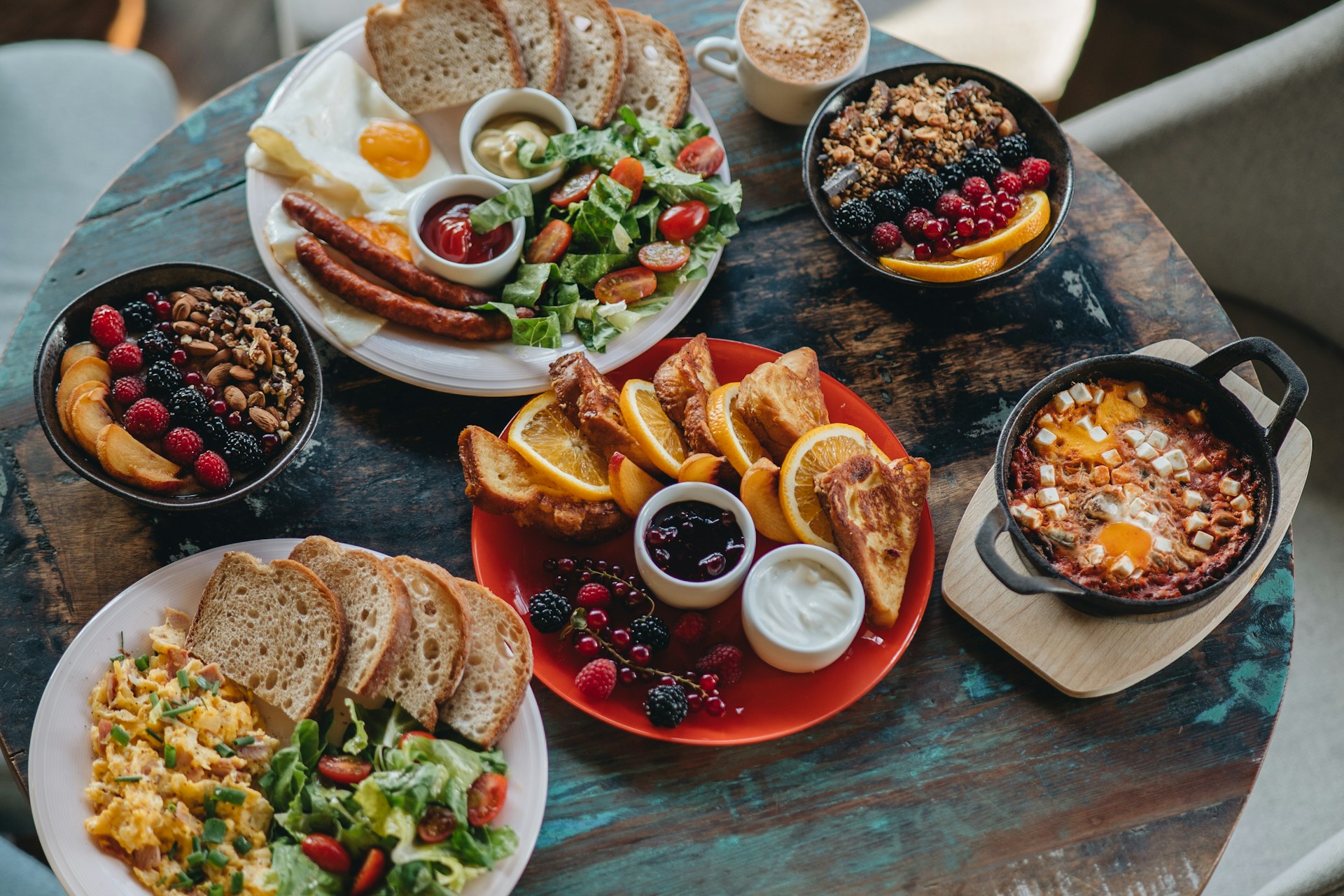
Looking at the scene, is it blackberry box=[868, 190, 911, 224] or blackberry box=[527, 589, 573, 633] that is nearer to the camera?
blackberry box=[527, 589, 573, 633]

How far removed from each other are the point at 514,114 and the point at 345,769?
1.90 metres

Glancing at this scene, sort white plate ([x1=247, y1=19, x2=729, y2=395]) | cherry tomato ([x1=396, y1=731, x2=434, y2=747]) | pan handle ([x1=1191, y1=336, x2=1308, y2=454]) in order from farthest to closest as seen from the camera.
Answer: white plate ([x1=247, y1=19, x2=729, y2=395])
pan handle ([x1=1191, y1=336, x2=1308, y2=454])
cherry tomato ([x1=396, y1=731, x2=434, y2=747])

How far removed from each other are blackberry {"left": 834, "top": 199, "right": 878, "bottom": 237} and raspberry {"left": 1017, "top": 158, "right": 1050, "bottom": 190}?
1.51 feet

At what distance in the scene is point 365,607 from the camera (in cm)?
217

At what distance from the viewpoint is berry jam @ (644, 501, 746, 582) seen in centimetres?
221

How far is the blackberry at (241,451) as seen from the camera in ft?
7.40

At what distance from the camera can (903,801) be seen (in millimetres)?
2240

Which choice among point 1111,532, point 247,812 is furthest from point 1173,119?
point 247,812

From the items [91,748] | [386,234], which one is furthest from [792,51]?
[91,748]

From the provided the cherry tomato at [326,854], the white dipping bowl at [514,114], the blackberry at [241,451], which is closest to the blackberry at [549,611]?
the cherry tomato at [326,854]

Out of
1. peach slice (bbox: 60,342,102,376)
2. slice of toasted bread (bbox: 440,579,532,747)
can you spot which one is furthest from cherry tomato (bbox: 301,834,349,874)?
peach slice (bbox: 60,342,102,376)

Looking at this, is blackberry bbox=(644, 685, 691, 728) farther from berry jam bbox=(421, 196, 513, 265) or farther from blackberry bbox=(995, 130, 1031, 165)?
blackberry bbox=(995, 130, 1031, 165)

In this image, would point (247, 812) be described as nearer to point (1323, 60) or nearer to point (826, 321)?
A: point (826, 321)

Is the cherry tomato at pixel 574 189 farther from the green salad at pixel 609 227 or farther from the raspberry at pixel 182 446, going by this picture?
the raspberry at pixel 182 446
